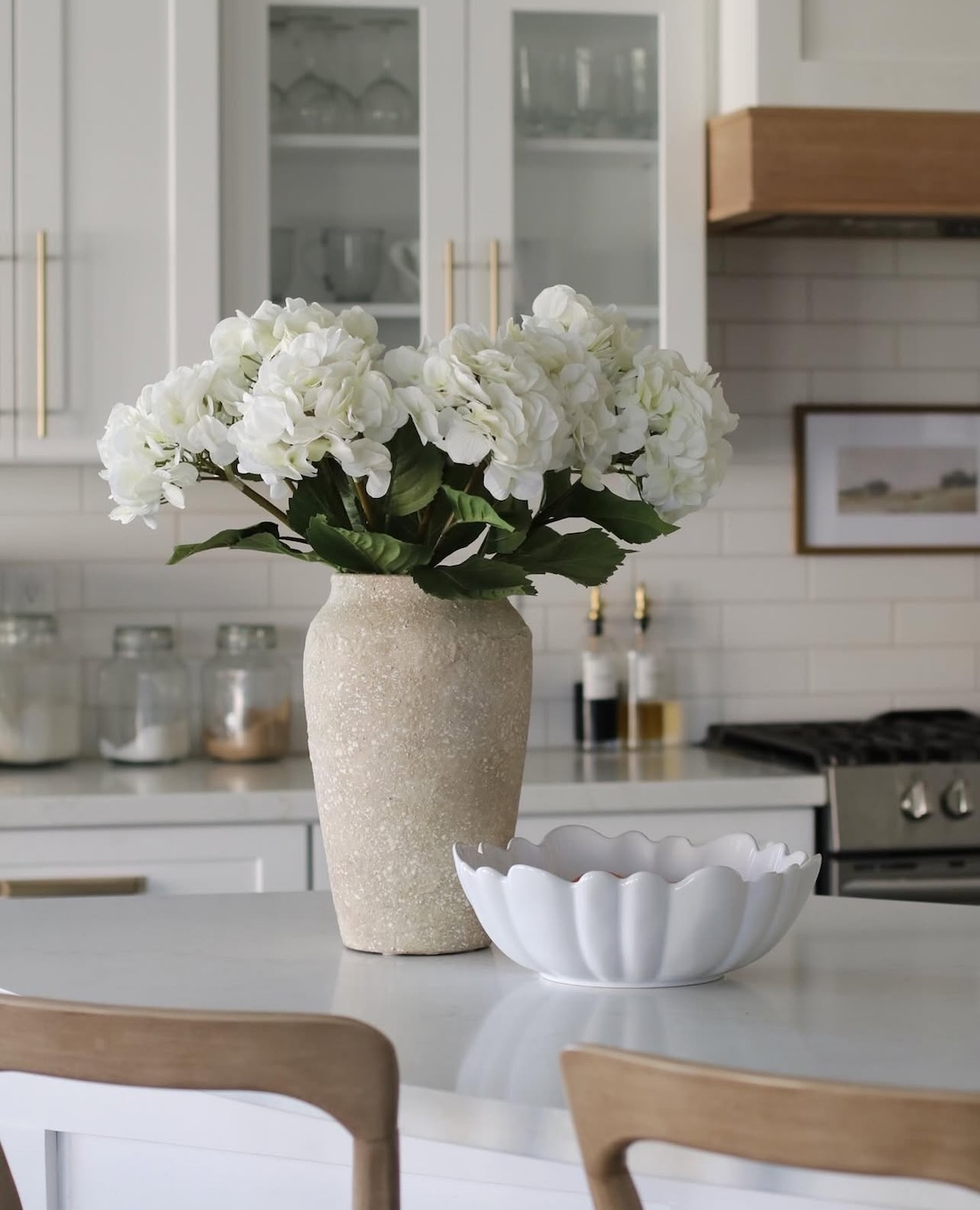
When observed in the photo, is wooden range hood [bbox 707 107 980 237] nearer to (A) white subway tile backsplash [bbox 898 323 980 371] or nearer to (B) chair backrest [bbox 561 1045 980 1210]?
(A) white subway tile backsplash [bbox 898 323 980 371]

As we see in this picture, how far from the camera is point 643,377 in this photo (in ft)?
4.62

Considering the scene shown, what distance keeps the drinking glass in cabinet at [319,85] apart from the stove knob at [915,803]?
5.18 feet

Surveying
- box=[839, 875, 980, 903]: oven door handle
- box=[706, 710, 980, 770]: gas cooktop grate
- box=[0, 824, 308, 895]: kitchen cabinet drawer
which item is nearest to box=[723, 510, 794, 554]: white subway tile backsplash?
box=[706, 710, 980, 770]: gas cooktop grate

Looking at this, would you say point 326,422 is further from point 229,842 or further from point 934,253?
point 934,253

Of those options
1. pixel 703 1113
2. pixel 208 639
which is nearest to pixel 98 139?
pixel 208 639

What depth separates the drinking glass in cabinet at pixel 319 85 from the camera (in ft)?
10.2

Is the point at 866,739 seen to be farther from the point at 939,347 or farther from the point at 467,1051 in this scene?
the point at 467,1051

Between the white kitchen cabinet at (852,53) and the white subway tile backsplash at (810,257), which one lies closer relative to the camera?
the white kitchen cabinet at (852,53)

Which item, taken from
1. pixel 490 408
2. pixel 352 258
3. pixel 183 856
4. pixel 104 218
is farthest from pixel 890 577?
pixel 490 408

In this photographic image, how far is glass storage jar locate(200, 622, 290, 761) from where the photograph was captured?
316cm

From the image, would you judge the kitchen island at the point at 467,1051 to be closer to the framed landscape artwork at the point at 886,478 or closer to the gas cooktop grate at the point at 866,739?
the gas cooktop grate at the point at 866,739

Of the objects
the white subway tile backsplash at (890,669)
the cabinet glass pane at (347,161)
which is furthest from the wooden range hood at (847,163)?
the white subway tile backsplash at (890,669)

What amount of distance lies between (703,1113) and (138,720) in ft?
8.11

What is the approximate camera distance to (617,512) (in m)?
1.46
